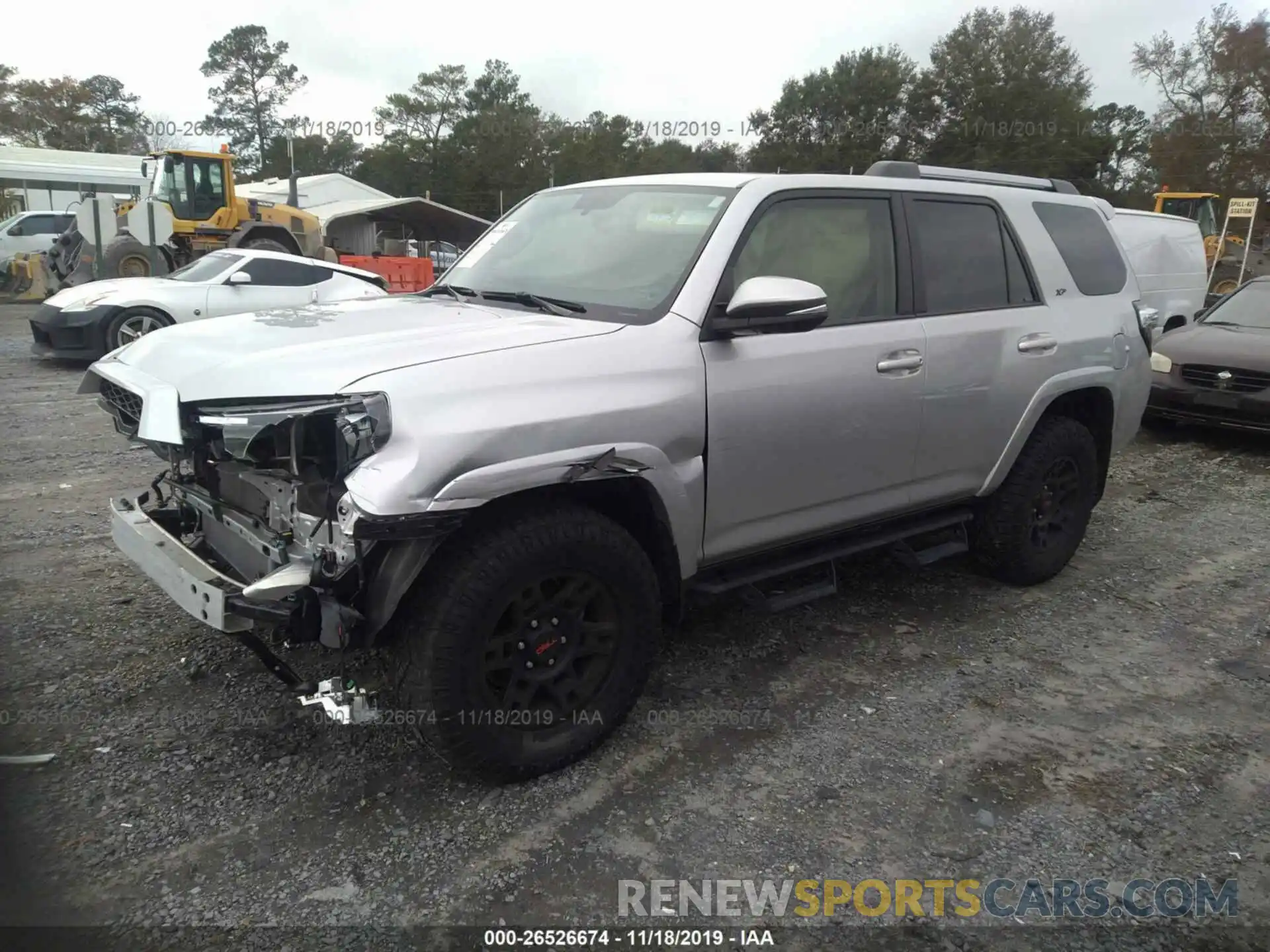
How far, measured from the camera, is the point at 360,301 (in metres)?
3.73

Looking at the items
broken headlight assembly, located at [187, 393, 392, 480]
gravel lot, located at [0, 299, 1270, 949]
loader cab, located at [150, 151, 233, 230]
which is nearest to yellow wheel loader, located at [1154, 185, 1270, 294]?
gravel lot, located at [0, 299, 1270, 949]

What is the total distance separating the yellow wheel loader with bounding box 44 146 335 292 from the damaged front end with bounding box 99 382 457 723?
14.7m

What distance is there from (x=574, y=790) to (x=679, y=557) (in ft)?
2.70

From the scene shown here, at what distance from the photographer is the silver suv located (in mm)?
2441

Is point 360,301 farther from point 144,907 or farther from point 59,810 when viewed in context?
point 144,907

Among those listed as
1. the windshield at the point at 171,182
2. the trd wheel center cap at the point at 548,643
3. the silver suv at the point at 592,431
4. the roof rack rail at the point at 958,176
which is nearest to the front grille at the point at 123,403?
the silver suv at the point at 592,431

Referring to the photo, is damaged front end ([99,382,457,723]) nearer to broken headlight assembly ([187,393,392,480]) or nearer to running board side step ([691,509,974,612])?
broken headlight assembly ([187,393,392,480])

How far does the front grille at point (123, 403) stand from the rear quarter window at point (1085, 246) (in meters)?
4.08

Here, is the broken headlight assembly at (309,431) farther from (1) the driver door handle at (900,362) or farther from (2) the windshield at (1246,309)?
(2) the windshield at (1246,309)

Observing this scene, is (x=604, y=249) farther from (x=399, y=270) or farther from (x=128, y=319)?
(x=399, y=270)

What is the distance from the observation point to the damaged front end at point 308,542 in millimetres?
2357

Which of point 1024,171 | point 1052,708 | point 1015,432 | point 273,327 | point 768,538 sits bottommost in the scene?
point 1052,708

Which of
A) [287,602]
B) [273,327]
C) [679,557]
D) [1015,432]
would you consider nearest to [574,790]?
[679,557]

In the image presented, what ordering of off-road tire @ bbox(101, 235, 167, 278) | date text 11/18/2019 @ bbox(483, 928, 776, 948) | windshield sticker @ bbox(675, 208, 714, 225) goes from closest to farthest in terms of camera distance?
date text 11/18/2019 @ bbox(483, 928, 776, 948) < windshield sticker @ bbox(675, 208, 714, 225) < off-road tire @ bbox(101, 235, 167, 278)
